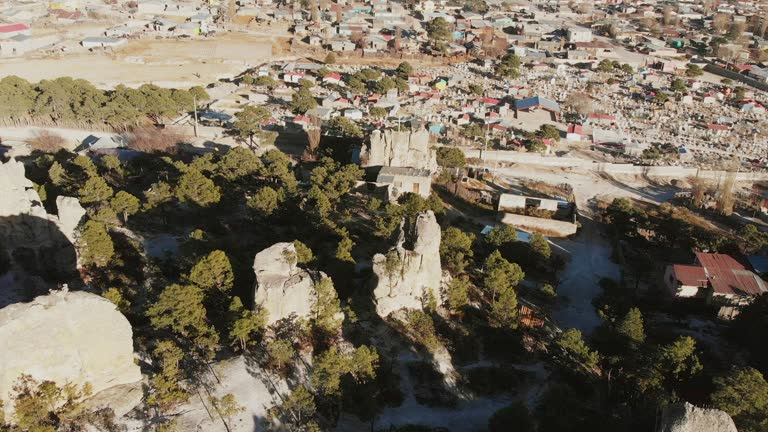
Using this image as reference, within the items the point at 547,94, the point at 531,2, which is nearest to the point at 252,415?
the point at 547,94

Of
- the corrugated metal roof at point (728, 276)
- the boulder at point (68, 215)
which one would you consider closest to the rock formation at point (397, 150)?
the corrugated metal roof at point (728, 276)

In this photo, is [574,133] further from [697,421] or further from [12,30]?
[12,30]

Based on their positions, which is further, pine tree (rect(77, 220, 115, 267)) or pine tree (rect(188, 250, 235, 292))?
pine tree (rect(77, 220, 115, 267))

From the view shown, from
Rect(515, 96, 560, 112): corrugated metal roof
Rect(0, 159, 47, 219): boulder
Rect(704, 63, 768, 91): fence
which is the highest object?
Rect(0, 159, 47, 219): boulder

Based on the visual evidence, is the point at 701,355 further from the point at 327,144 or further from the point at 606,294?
the point at 327,144

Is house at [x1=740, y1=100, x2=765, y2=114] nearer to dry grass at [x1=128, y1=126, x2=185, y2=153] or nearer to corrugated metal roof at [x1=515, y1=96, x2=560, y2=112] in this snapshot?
corrugated metal roof at [x1=515, y1=96, x2=560, y2=112]

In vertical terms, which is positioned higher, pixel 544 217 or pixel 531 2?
pixel 531 2

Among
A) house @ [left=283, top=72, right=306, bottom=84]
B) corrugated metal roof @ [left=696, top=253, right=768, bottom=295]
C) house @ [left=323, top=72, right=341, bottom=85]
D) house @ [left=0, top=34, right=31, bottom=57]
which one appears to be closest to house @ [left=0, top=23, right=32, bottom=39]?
house @ [left=0, top=34, right=31, bottom=57]

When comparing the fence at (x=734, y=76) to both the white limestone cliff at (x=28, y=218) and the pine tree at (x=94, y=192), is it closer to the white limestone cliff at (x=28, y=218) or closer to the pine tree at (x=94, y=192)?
the pine tree at (x=94, y=192)
